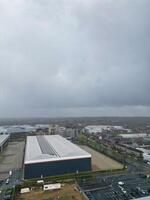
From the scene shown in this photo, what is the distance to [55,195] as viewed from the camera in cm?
2109

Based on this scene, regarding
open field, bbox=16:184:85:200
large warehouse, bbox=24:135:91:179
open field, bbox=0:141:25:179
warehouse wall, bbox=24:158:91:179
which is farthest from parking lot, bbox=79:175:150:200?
open field, bbox=0:141:25:179

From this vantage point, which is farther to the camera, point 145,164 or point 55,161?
point 145,164

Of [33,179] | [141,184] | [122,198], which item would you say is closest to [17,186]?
[33,179]

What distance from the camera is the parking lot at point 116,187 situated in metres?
20.8

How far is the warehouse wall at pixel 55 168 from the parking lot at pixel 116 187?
9.94ft

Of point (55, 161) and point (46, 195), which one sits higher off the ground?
point (55, 161)

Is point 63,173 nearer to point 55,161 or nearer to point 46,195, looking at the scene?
point 55,161

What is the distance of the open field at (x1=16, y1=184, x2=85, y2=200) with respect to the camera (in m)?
20.4

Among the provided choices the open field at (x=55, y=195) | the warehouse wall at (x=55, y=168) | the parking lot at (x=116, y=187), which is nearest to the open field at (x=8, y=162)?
the warehouse wall at (x=55, y=168)

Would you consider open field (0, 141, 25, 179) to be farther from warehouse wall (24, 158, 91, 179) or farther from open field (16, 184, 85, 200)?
open field (16, 184, 85, 200)

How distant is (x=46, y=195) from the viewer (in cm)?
2123

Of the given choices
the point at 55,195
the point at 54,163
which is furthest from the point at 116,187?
the point at 54,163

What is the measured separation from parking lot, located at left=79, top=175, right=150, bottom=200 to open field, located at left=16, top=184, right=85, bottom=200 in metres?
1.18

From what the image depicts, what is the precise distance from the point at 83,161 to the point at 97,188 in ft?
22.0
